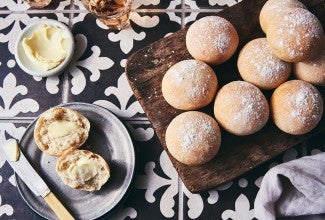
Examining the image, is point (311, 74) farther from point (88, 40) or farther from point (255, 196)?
point (88, 40)

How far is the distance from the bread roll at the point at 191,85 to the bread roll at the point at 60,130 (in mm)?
177

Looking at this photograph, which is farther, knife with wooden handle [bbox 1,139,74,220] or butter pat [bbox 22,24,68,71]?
butter pat [bbox 22,24,68,71]

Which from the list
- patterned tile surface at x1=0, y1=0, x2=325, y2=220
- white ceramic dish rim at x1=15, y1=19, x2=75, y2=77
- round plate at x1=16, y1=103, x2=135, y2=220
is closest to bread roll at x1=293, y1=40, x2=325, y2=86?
patterned tile surface at x1=0, y1=0, x2=325, y2=220

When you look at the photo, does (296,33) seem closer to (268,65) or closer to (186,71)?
(268,65)

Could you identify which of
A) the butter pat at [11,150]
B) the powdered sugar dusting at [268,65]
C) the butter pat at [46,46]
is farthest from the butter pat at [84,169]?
the powdered sugar dusting at [268,65]

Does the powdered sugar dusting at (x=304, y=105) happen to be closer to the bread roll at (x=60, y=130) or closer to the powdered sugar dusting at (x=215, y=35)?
the powdered sugar dusting at (x=215, y=35)

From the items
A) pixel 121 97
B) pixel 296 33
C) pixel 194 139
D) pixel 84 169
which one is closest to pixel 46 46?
pixel 121 97

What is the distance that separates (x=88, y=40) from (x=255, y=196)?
1.54 ft

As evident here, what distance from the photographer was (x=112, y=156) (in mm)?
913

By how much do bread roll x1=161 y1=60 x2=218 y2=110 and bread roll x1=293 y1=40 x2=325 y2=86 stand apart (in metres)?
0.15

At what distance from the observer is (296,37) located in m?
0.81

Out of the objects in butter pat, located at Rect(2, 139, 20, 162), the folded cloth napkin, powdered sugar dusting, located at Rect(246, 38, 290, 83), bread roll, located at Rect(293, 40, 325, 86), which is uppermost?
powdered sugar dusting, located at Rect(246, 38, 290, 83)

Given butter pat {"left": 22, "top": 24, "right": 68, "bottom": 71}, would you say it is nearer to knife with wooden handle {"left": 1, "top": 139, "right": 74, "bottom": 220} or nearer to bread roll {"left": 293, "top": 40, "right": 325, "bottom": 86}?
knife with wooden handle {"left": 1, "top": 139, "right": 74, "bottom": 220}

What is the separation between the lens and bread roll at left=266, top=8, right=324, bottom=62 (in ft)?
2.67
